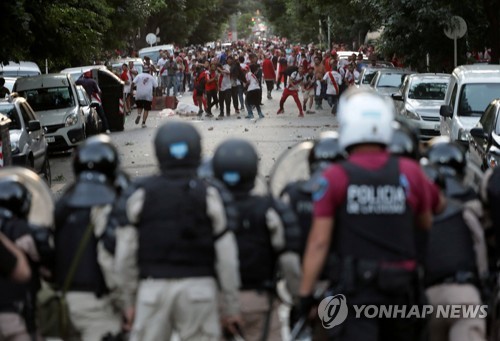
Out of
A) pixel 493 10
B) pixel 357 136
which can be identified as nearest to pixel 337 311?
pixel 357 136

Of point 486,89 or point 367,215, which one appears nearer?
point 367,215

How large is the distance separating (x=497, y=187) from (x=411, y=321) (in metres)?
1.54

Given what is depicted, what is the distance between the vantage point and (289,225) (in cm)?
599

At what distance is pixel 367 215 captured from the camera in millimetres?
4988

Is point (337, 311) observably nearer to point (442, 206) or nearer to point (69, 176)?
point (442, 206)

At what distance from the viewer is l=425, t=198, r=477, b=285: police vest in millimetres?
5914

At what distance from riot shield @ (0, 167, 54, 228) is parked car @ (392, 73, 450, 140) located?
1624 cm

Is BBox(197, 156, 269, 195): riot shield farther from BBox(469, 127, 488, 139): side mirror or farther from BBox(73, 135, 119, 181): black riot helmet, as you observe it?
BBox(469, 127, 488, 139): side mirror

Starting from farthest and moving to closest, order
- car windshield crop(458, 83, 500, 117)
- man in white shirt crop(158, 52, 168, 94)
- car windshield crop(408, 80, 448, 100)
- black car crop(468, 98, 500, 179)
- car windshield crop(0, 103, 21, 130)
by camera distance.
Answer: man in white shirt crop(158, 52, 168, 94) → car windshield crop(408, 80, 448, 100) → car windshield crop(0, 103, 21, 130) → car windshield crop(458, 83, 500, 117) → black car crop(468, 98, 500, 179)

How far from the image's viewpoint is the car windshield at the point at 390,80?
94.9 ft

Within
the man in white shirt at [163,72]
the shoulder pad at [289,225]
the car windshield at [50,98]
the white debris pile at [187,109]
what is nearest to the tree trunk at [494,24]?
the white debris pile at [187,109]

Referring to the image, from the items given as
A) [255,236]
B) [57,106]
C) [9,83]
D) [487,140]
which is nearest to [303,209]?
[255,236]

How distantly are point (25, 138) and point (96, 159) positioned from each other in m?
12.0

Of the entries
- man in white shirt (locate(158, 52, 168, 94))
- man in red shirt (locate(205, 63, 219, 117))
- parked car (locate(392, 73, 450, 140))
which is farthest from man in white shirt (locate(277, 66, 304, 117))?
man in white shirt (locate(158, 52, 168, 94))
